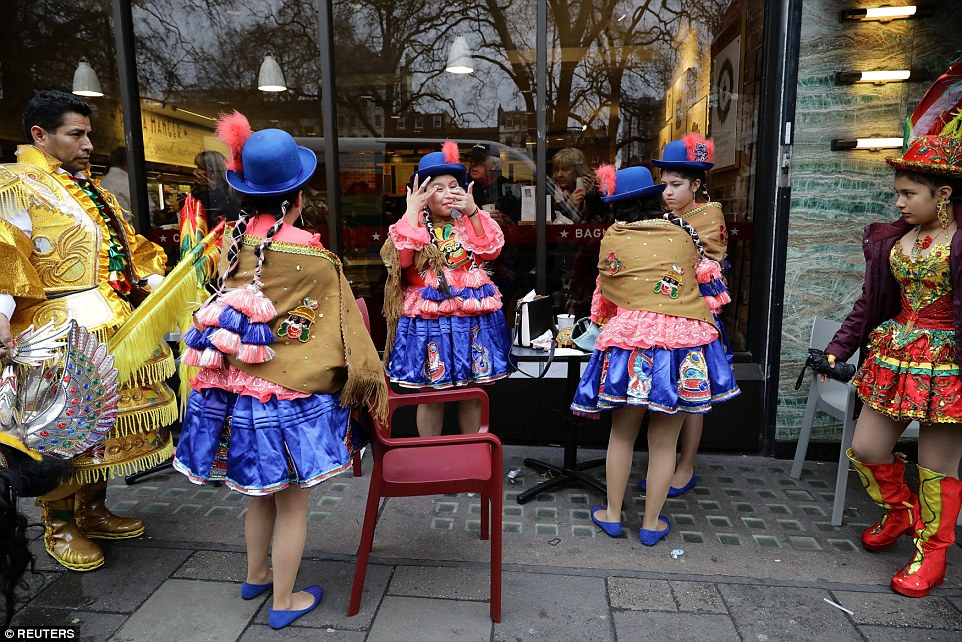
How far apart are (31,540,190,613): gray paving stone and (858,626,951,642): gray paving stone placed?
302 cm

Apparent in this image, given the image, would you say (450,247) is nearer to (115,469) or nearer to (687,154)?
(687,154)

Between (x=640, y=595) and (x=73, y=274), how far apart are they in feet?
9.56

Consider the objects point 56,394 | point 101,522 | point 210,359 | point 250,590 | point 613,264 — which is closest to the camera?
point 56,394

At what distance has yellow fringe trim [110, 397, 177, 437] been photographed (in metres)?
2.92

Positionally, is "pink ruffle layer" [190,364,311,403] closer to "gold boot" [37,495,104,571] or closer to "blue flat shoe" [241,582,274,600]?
"blue flat shoe" [241,582,274,600]

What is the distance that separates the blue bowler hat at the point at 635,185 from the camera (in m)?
3.04

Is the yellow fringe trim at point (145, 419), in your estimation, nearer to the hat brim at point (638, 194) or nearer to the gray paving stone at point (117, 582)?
the gray paving stone at point (117, 582)

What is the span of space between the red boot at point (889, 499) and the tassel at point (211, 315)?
2.95 metres

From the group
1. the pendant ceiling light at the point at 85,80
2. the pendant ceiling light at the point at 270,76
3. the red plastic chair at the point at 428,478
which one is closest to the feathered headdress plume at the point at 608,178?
the red plastic chair at the point at 428,478

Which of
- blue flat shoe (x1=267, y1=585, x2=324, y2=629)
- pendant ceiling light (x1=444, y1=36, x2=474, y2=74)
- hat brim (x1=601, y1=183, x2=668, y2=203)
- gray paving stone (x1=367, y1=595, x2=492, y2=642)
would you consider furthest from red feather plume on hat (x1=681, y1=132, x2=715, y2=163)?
blue flat shoe (x1=267, y1=585, x2=324, y2=629)

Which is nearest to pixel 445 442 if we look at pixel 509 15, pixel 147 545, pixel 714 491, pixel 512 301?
pixel 147 545

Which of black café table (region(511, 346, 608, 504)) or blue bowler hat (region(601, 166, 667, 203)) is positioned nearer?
blue bowler hat (region(601, 166, 667, 203))

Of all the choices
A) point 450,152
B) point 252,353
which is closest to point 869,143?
point 450,152

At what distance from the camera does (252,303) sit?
87.4 inches
